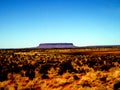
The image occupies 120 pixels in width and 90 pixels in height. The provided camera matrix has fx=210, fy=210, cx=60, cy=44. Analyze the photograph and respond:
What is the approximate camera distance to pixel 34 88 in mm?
13430

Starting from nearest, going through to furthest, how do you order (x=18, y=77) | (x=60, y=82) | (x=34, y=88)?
(x=34, y=88)
(x=60, y=82)
(x=18, y=77)

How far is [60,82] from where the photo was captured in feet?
47.4

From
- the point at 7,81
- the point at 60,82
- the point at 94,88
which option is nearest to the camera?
the point at 94,88

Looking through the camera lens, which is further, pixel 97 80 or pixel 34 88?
pixel 97 80

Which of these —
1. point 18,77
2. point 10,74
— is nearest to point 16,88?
point 18,77

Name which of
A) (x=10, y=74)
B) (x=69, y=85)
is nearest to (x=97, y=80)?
(x=69, y=85)

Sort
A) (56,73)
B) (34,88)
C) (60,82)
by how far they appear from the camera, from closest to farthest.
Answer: (34,88)
(60,82)
(56,73)

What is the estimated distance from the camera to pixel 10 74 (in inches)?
698

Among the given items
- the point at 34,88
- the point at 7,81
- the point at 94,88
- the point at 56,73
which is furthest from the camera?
the point at 56,73

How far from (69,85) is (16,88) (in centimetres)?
345

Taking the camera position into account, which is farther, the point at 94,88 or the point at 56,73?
the point at 56,73

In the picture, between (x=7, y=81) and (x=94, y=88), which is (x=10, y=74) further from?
(x=94, y=88)

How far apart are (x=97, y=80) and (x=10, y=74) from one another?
743 cm

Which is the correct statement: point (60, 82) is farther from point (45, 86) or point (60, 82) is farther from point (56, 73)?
point (56, 73)
